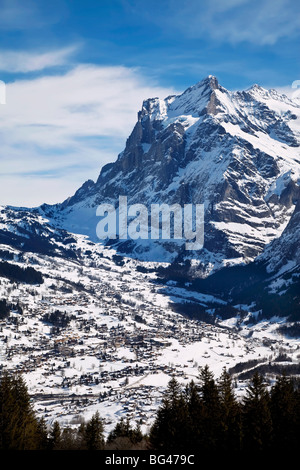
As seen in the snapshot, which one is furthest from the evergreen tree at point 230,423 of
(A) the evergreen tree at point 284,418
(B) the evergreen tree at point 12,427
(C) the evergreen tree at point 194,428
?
(B) the evergreen tree at point 12,427

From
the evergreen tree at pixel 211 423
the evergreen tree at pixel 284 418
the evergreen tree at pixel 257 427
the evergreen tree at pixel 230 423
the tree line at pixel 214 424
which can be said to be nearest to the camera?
the tree line at pixel 214 424

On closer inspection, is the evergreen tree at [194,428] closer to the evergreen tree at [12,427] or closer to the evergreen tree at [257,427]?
the evergreen tree at [257,427]

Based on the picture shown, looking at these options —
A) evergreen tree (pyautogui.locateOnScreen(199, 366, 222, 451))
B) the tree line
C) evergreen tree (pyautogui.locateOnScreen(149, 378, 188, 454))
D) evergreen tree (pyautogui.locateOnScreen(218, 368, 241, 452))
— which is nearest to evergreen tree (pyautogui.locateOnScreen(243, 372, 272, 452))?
the tree line

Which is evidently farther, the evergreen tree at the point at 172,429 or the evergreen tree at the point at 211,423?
the evergreen tree at the point at 172,429

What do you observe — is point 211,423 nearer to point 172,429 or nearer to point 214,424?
point 214,424

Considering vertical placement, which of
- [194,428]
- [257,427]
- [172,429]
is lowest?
[172,429]

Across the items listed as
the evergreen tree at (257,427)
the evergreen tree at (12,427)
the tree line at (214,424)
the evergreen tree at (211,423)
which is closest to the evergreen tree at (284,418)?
the tree line at (214,424)

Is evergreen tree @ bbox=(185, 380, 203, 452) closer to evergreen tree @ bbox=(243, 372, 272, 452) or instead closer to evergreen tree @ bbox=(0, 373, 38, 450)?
evergreen tree @ bbox=(243, 372, 272, 452)

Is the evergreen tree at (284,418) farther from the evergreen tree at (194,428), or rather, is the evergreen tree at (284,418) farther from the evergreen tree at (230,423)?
the evergreen tree at (194,428)

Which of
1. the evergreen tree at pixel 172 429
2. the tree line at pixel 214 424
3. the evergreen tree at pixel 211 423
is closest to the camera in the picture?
the tree line at pixel 214 424

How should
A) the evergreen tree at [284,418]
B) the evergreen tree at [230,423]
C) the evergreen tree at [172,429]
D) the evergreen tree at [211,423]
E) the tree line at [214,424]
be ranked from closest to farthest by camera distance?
1. the tree line at [214,424]
2. the evergreen tree at [211,423]
3. the evergreen tree at [284,418]
4. the evergreen tree at [230,423]
5. the evergreen tree at [172,429]

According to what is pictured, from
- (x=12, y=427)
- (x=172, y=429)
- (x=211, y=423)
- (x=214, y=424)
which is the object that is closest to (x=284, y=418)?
(x=214, y=424)
